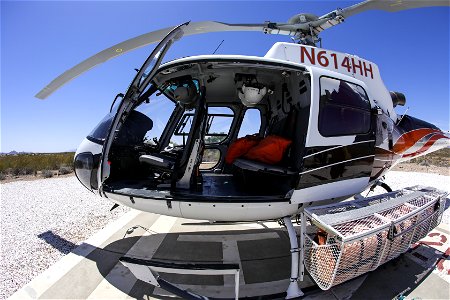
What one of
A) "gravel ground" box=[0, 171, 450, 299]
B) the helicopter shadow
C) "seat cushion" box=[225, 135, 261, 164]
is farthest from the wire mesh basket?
"gravel ground" box=[0, 171, 450, 299]

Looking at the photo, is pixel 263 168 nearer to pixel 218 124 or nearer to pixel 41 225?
pixel 218 124

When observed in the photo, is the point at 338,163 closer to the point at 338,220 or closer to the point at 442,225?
the point at 338,220

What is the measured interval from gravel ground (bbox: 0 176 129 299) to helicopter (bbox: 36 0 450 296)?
118 centimetres

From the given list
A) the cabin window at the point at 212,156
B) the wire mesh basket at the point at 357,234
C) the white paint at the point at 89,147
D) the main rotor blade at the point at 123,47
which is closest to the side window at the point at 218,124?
the cabin window at the point at 212,156

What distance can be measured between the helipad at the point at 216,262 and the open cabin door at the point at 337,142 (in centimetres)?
96

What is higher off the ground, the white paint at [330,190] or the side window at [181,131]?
the side window at [181,131]

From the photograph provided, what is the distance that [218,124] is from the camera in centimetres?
515

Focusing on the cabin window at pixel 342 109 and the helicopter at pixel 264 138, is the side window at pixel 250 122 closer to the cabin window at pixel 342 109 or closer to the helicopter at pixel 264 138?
the helicopter at pixel 264 138

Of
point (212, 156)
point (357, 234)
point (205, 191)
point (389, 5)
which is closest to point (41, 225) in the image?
point (212, 156)

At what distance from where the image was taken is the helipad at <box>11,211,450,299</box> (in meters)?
2.56

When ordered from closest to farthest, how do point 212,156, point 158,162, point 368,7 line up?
point 158,162 < point 368,7 < point 212,156

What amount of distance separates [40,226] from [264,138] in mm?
4095

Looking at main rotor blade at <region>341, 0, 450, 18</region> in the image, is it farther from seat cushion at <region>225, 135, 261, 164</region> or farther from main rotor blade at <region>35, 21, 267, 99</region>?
seat cushion at <region>225, 135, 261, 164</region>

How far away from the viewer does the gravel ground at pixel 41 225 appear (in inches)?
120
